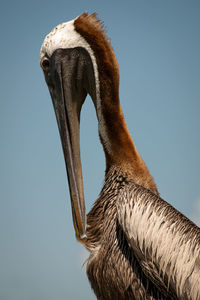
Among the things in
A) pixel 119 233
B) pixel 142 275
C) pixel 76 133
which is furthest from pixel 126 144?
pixel 142 275

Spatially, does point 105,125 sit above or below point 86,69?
below

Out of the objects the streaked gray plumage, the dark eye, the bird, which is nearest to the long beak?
the bird

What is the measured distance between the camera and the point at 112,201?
3.89m

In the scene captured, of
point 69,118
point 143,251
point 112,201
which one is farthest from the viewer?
point 69,118

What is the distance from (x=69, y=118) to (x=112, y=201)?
0.92 m

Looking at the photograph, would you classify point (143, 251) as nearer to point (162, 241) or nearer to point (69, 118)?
point (162, 241)

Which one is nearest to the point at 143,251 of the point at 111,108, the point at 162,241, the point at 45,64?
the point at 162,241

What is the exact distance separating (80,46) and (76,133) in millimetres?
835

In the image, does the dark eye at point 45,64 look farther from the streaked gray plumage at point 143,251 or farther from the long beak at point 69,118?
the streaked gray plumage at point 143,251

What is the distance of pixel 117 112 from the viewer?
4.04 meters

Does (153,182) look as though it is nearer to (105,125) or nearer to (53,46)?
(105,125)

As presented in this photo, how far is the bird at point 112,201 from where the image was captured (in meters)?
3.42

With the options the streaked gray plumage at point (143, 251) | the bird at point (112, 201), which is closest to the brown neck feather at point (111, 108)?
the bird at point (112, 201)

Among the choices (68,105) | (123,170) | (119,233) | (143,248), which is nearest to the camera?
(143,248)
